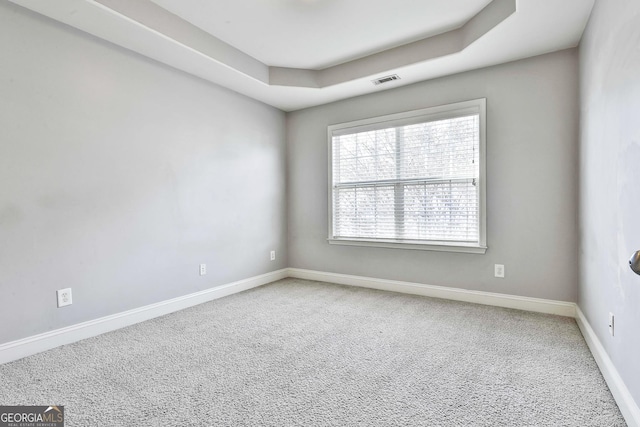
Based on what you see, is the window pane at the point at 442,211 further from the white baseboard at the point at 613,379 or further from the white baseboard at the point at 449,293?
the white baseboard at the point at 613,379

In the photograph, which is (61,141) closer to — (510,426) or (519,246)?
(510,426)

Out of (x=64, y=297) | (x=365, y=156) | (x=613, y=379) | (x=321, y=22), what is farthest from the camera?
(x=365, y=156)

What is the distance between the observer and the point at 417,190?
3512mm

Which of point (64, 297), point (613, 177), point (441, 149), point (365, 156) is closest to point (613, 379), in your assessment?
point (613, 177)

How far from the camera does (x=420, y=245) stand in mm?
3463

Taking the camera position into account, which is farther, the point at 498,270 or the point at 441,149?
the point at 441,149

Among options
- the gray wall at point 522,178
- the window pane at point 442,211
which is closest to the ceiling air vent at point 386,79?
the gray wall at point 522,178

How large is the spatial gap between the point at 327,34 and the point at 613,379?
3.09m

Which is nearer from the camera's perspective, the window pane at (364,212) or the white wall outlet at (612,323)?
the white wall outlet at (612,323)

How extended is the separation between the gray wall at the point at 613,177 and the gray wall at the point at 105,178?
3217 millimetres

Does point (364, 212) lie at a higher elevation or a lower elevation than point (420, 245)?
higher

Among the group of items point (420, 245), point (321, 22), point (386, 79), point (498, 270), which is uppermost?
point (321, 22)

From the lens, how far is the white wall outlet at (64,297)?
2279 millimetres

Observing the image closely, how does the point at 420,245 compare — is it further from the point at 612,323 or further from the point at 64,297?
the point at 64,297
